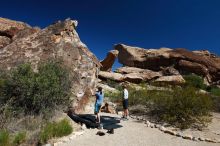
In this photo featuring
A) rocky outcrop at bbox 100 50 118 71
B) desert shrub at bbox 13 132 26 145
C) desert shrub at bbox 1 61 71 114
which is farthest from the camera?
rocky outcrop at bbox 100 50 118 71

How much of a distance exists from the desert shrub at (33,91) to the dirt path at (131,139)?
2.31 meters

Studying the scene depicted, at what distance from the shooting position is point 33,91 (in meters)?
12.1

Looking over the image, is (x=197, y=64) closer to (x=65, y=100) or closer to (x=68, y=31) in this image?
(x=68, y=31)

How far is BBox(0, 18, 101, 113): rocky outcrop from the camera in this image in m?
14.2

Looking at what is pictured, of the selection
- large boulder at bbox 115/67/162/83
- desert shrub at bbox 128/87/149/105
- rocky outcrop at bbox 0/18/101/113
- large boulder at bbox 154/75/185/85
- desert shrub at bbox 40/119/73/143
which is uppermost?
large boulder at bbox 115/67/162/83

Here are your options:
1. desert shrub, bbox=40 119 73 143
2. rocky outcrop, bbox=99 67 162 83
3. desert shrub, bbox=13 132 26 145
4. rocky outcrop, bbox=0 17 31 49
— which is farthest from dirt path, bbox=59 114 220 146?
rocky outcrop, bbox=99 67 162 83

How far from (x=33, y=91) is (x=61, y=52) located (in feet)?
12.1

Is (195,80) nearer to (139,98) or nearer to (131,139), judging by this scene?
(139,98)

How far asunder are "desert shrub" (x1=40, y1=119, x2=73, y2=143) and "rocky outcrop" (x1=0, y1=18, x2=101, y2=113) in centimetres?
312

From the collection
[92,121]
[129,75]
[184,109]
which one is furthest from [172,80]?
[92,121]

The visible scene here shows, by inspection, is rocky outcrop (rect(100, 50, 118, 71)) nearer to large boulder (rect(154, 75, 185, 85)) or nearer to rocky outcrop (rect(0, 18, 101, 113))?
large boulder (rect(154, 75, 185, 85))

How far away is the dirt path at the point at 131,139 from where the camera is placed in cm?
958

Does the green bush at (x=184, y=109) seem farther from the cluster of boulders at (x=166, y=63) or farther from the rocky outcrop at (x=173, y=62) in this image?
the rocky outcrop at (x=173, y=62)

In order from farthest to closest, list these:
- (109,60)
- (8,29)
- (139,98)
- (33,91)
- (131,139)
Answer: (109,60), (8,29), (139,98), (33,91), (131,139)
